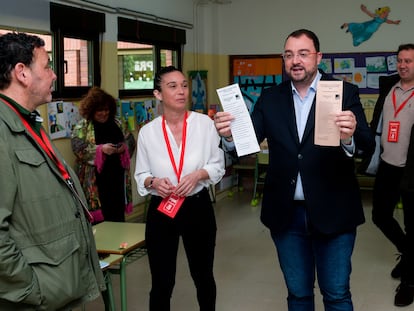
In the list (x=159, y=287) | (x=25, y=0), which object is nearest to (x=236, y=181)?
(x=25, y=0)

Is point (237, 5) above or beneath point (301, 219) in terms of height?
above

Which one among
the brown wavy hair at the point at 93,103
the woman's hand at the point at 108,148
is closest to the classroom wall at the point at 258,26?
the brown wavy hair at the point at 93,103

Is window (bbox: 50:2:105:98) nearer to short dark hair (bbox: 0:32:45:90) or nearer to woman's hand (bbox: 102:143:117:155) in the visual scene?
woman's hand (bbox: 102:143:117:155)

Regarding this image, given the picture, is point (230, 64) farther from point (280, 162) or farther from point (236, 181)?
point (280, 162)

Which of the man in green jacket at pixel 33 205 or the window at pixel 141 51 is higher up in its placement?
the window at pixel 141 51

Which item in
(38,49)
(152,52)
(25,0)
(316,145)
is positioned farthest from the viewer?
(152,52)

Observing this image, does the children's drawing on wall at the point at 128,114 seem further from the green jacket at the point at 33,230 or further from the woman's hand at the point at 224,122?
the green jacket at the point at 33,230

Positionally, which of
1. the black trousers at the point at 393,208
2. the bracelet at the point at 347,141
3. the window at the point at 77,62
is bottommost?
the black trousers at the point at 393,208

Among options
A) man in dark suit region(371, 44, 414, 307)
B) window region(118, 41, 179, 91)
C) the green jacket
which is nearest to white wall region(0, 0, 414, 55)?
window region(118, 41, 179, 91)

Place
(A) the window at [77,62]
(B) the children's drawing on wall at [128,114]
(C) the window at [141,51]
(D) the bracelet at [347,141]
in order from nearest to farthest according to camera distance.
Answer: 1. (D) the bracelet at [347,141]
2. (A) the window at [77,62]
3. (B) the children's drawing on wall at [128,114]
4. (C) the window at [141,51]

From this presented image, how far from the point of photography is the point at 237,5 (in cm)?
902

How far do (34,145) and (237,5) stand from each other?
24.3ft

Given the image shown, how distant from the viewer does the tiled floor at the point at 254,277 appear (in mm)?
4234

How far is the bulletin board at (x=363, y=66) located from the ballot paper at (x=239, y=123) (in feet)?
19.9
